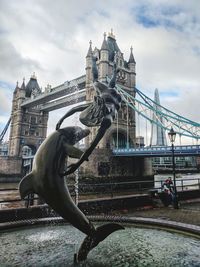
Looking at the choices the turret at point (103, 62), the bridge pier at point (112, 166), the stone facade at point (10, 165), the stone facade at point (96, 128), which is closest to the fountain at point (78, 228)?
the stone facade at point (96, 128)

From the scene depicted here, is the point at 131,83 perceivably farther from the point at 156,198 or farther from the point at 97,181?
the point at 156,198

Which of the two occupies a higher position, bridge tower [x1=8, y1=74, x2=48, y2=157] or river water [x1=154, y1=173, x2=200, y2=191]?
bridge tower [x1=8, y1=74, x2=48, y2=157]

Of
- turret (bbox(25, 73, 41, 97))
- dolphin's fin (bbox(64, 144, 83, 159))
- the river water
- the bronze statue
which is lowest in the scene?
the river water

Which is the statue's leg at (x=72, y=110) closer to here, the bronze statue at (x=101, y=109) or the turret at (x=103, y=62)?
the bronze statue at (x=101, y=109)

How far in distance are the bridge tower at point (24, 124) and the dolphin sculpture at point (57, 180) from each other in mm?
59485

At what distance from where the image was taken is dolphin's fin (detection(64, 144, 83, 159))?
352cm

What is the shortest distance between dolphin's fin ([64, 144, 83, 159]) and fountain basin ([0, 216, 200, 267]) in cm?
162

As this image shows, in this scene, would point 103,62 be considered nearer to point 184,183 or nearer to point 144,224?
point 184,183

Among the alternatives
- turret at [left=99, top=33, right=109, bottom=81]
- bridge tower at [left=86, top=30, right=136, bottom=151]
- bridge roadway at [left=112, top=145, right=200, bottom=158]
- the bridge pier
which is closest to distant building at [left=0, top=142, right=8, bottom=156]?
bridge tower at [left=86, top=30, right=136, bottom=151]

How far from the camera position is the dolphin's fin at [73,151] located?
11.5ft

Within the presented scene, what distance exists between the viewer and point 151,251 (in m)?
4.24

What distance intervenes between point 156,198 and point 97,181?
20.4 meters

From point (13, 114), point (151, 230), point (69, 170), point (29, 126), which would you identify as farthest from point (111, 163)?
point (13, 114)

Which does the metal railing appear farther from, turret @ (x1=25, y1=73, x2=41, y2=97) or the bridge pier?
turret @ (x1=25, y1=73, x2=41, y2=97)
